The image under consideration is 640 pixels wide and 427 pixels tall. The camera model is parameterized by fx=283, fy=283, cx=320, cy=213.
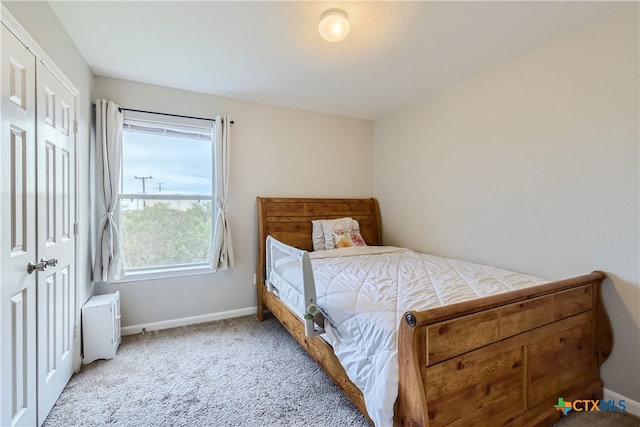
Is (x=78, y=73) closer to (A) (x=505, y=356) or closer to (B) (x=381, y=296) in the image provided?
(B) (x=381, y=296)

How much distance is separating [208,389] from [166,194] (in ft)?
6.10

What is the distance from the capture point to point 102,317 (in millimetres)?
2211

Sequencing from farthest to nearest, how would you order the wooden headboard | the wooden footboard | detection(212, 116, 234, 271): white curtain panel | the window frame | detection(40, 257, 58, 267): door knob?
the wooden headboard < detection(212, 116, 234, 271): white curtain panel < the window frame < detection(40, 257, 58, 267): door knob < the wooden footboard

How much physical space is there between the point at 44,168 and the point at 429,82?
9.85 feet

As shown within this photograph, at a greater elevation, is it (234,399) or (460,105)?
(460,105)

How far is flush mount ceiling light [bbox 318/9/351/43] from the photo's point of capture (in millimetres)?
1697

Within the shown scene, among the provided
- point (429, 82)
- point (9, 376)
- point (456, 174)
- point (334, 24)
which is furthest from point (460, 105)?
point (9, 376)

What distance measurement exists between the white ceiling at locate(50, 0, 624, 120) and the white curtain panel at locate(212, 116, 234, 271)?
42cm

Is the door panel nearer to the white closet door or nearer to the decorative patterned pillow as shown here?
the white closet door

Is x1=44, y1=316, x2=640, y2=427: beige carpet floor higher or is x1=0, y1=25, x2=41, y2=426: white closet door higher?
x1=0, y1=25, x2=41, y2=426: white closet door

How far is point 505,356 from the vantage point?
1366mm

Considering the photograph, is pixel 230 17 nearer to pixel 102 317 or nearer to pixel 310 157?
A: pixel 310 157

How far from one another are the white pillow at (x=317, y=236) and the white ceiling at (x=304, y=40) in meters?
1.46

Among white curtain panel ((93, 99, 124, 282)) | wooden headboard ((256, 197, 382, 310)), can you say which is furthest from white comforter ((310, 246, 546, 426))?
white curtain panel ((93, 99, 124, 282))
